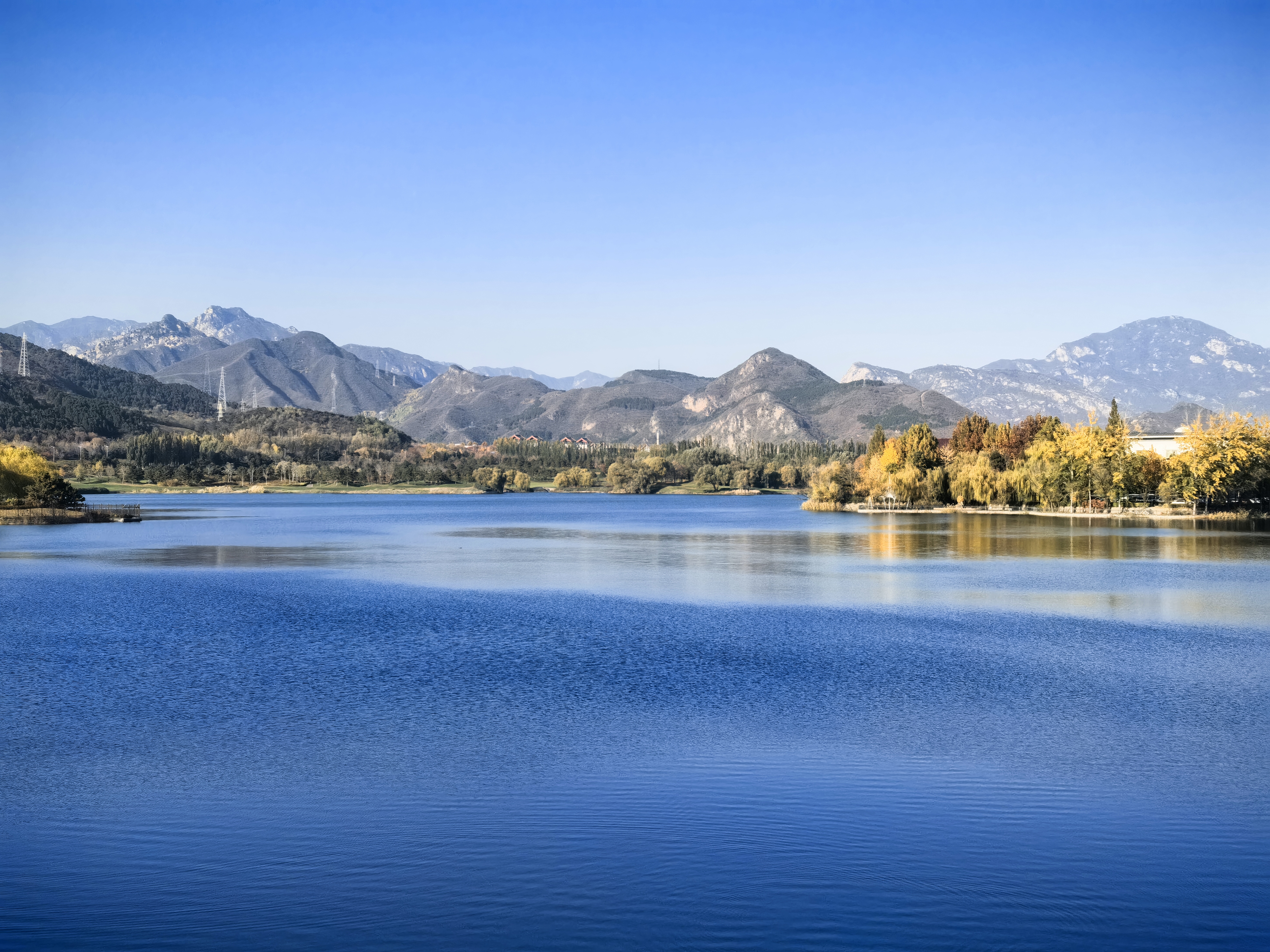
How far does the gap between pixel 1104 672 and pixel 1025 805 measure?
39.4 feet

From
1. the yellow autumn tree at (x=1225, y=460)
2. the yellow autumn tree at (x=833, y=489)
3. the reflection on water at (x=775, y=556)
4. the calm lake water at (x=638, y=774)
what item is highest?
the yellow autumn tree at (x=1225, y=460)

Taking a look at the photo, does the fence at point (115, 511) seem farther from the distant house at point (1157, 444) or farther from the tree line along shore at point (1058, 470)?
the distant house at point (1157, 444)

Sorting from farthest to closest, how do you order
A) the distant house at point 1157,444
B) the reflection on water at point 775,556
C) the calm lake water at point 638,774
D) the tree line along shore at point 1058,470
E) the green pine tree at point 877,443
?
the green pine tree at point 877,443, the distant house at point 1157,444, the tree line along shore at point 1058,470, the reflection on water at point 775,556, the calm lake water at point 638,774

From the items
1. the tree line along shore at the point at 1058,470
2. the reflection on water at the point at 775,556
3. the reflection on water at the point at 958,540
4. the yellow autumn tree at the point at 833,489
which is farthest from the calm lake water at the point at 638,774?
Result: the yellow autumn tree at the point at 833,489

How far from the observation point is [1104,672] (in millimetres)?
24844

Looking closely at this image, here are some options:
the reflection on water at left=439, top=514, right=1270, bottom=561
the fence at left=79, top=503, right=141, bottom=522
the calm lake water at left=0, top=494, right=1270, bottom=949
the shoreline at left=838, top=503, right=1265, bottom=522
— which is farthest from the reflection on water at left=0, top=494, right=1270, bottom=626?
the fence at left=79, top=503, right=141, bottom=522

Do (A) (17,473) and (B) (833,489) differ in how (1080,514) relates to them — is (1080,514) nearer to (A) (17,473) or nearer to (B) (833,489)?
(B) (833,489)

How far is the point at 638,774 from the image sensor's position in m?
15.9

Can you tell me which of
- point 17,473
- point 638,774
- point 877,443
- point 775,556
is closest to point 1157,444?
point 877,443

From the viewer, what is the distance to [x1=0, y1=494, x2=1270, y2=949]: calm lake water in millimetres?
10977

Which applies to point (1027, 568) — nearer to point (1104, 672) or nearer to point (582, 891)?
point (1104, 672)

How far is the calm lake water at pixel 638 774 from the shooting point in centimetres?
1098

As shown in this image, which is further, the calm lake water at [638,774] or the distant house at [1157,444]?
the distant house at [1157,444]

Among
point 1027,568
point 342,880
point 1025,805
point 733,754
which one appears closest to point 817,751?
point 733,754
